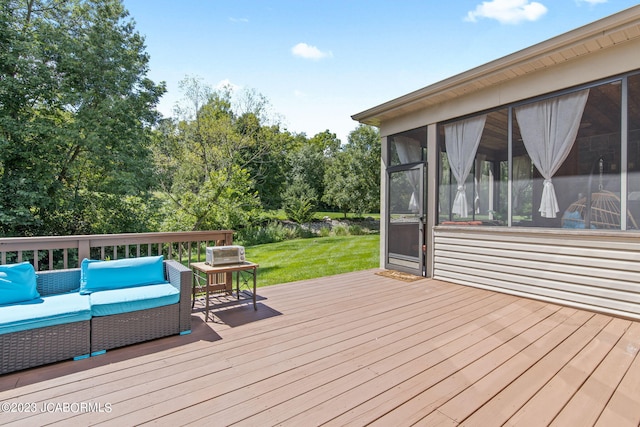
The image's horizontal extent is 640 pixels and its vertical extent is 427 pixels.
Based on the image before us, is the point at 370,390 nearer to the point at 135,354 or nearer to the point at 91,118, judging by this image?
the point at 135,354

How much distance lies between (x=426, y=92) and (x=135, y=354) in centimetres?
470

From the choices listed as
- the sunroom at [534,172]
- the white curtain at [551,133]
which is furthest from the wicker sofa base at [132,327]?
the white curtain at [551,133]

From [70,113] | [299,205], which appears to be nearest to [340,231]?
[299,205]

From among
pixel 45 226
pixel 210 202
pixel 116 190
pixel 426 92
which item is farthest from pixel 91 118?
pixel 426 92

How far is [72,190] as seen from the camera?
27.2 ft

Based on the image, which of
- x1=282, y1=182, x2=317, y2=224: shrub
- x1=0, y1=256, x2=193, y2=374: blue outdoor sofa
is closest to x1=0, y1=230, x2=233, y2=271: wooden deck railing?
x1=0, y1=256, x2=193, y2=374: blue outdoor sofa

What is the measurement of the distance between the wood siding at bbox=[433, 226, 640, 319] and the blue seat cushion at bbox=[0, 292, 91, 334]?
4.50 metres

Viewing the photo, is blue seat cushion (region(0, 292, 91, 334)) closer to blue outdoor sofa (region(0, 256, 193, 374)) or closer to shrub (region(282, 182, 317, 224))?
blue outdoor sofa (region(0, 256, 193, 374))

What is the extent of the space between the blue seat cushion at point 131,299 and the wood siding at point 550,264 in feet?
12.7

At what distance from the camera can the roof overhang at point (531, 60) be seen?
304cm

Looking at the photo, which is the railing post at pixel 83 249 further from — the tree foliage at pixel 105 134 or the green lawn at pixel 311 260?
the tree foliage at pixel 105 134

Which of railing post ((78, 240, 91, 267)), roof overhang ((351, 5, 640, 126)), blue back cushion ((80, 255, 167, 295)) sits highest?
roof overhang ((351, 5, 640, 126))

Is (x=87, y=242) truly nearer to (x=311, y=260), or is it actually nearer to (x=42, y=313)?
(x=42, y=313)

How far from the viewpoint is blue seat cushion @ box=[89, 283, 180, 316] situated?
2.49 meters
